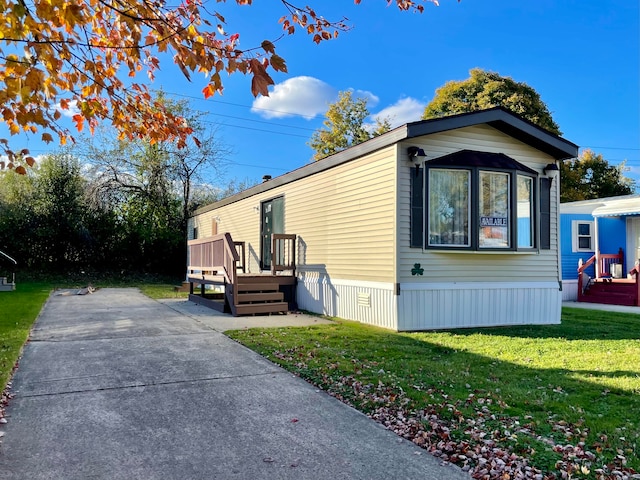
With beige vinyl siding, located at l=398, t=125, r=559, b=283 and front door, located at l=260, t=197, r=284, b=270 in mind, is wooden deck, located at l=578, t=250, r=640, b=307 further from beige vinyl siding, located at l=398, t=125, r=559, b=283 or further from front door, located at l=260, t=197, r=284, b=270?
front door, located at l=260, t=197, r=284, b=270

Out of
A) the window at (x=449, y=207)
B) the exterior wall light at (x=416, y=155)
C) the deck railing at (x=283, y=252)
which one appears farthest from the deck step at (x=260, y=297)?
the exterior wall light at (x=416, y=155)

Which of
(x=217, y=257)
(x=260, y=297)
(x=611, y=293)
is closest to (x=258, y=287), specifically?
(x=260, y=297)

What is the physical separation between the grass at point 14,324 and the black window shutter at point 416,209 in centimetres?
530

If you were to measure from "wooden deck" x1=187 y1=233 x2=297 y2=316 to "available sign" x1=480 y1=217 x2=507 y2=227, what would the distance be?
406cm

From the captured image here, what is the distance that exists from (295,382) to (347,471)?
5.82 feet

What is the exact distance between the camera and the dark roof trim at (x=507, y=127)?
23.5ft

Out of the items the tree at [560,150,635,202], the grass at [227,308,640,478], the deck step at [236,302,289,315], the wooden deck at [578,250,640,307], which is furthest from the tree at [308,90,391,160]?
the grass at [227,308,640,478]

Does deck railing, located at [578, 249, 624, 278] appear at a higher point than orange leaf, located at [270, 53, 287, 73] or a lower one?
lower

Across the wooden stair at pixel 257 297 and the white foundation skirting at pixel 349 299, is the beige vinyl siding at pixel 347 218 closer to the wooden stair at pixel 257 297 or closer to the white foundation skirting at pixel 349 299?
the white foundation skirting at pixel 349 299

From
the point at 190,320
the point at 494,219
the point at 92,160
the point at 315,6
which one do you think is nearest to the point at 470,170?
the point at 494,219

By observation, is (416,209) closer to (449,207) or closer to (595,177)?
(449,207)

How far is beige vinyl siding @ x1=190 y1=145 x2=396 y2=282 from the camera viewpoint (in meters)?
7.46

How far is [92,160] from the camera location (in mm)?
19953

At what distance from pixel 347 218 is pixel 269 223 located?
3.94m
